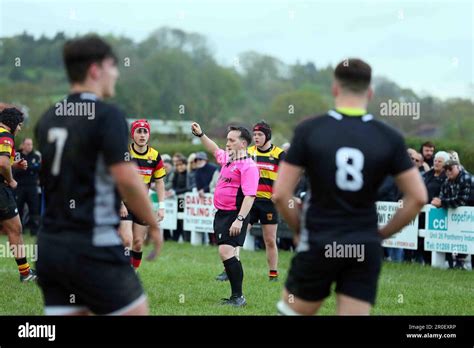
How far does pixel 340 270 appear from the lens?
4.97m

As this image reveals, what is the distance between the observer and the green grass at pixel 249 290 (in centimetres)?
970

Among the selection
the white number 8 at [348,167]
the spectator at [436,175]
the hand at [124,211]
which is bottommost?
the hand at [124,211]

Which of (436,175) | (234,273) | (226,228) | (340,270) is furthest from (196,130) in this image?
(436,175)

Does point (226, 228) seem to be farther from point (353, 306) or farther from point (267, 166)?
point (353, 306)

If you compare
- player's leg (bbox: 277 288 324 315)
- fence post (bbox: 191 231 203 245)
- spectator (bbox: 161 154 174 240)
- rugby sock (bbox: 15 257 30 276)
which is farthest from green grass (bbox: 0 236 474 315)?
spectator (bbox: 161 154 174 240)

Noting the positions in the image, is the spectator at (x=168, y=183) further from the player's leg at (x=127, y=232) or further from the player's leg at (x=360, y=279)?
the player's leg at (x=360, y=279)

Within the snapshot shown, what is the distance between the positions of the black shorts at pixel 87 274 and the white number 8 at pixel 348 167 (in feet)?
4.67

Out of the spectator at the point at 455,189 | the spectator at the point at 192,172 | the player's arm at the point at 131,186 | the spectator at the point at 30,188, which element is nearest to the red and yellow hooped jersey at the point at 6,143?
the player's arm at the point at 131,186

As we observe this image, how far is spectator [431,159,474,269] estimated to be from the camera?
14.4m

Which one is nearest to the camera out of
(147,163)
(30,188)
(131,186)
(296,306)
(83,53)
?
(131,186)

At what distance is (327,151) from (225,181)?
220 inches

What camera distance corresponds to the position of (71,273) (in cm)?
459

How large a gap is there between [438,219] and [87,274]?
1145 cm
